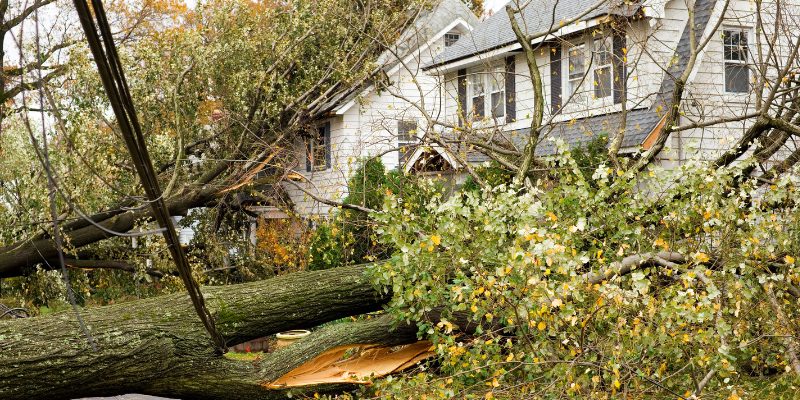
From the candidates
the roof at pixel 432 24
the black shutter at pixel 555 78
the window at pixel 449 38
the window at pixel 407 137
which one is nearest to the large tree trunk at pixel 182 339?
the window at pixel 407 137

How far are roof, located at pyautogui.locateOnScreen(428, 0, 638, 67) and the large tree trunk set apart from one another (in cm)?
725

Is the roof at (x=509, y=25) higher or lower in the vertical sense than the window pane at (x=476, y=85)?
higher

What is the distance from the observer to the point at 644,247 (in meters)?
6.87

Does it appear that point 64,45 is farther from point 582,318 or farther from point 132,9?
point 582,318

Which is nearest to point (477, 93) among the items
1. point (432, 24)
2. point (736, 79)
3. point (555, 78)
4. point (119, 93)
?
point (555, 78)

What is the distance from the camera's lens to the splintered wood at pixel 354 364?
7.05m

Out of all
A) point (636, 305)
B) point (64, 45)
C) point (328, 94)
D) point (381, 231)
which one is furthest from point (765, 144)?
point (64, 45)

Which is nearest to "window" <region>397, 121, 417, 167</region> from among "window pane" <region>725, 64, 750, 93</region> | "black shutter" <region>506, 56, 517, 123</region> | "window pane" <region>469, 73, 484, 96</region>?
"window pane" <region>469, 73, 484, 96</region>

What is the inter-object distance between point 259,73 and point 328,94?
2575mm

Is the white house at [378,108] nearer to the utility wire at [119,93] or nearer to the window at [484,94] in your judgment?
the window at [484,94]

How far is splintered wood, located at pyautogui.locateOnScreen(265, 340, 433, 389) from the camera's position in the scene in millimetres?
7055

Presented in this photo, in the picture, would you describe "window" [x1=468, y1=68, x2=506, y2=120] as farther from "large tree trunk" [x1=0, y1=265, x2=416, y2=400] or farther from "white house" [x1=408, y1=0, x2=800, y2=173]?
"large tree trunk" [x1=0, y1=265, x2=416, y2=400]

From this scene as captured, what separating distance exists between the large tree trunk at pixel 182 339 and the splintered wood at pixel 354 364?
0.14 m

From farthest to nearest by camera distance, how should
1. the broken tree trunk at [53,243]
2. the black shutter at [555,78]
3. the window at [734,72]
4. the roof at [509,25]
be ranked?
the black shutter at [555,78], the roof at [509,25], the window at [734,72], the broken tree trunk at [53,243]
